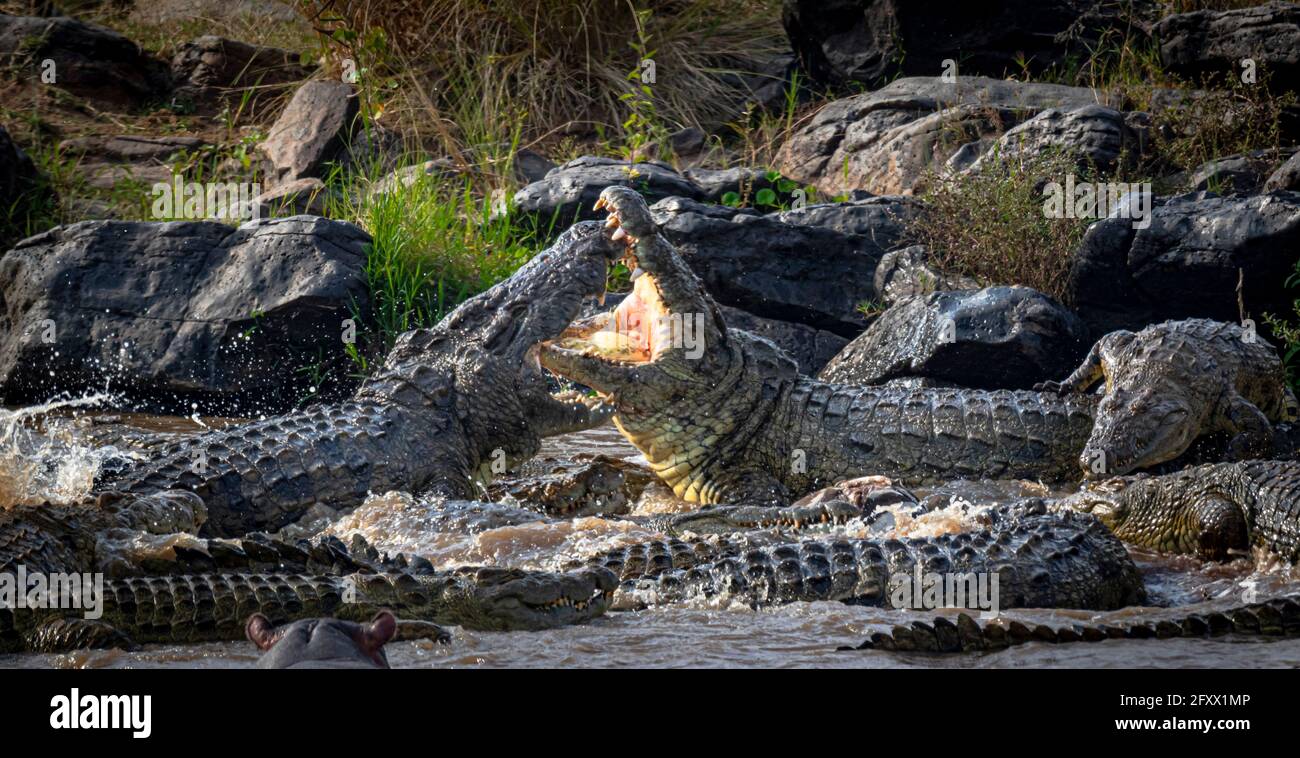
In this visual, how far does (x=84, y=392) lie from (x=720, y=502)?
4.43 m

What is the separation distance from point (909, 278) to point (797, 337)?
778 millimetres

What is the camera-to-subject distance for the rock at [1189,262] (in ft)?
25.5

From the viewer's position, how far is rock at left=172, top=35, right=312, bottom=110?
14.0 meters

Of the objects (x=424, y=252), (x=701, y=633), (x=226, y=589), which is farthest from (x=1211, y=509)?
(x=424, y=252)

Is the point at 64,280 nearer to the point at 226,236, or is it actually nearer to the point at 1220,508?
the point at 226,236

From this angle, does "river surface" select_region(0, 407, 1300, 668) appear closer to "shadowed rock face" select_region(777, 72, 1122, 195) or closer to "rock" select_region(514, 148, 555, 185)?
"shadowed rock face" select_region(777, 72, 1122, 195)

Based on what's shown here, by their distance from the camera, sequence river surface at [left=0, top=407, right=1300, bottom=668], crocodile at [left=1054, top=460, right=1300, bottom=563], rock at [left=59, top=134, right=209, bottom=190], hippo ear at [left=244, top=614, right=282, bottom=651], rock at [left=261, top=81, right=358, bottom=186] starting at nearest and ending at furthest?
1. hippo ear at [left=244, top=614, right=282, bottom=651]
2. river surface at [left=0, top=407, right=1300, bottom=668]
3. crocodile at [left=1054, top=460, right=1300, bottom=563]
4. rock at [left=261, top=81, right=358, bottom=186]
5. rock at [left=59, top=134, right=209, bottom=190]

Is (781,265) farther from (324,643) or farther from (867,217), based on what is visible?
(324,643)

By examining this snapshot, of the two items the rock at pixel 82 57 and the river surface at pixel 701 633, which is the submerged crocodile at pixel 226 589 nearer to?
the river surface at pixel 701 633

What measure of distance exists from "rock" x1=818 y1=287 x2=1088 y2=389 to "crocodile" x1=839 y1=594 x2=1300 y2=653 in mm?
3634

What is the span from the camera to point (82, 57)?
13938 mm

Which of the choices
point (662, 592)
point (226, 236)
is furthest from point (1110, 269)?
point (226, 236)

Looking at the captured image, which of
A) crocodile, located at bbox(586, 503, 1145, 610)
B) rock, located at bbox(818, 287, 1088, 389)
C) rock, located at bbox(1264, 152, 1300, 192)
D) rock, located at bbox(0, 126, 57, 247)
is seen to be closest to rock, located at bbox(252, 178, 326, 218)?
rock, located at bbox(0, 126, 57, 247)

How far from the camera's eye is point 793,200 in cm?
1048
